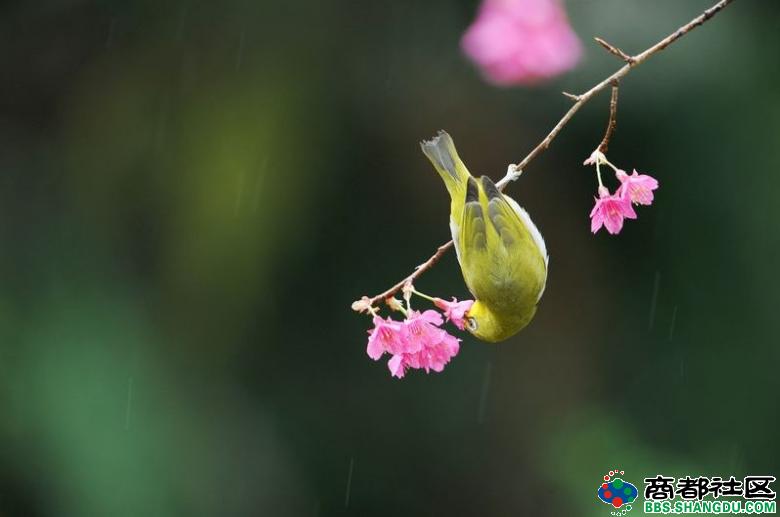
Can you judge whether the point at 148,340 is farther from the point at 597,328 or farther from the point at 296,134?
the point at 597,328

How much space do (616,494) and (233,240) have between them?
6.34 ft

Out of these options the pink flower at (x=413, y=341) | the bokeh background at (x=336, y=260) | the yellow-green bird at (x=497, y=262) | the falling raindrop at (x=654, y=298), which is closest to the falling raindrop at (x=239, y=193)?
the bokeh background at (x=336, y=260)

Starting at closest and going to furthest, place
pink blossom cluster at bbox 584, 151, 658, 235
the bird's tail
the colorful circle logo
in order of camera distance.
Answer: pink blossom cluster at bbox 584, 151, 658, 235, the bird's tail, the colorful circle logo

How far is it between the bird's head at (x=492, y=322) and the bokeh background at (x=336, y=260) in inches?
76.6

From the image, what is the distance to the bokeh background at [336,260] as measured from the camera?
13.1 ft

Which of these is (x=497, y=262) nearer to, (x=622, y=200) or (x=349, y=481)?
(x=622, y=200)

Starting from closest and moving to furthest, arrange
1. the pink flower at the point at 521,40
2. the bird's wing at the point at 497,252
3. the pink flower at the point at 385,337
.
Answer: the pink flower at the point at 385,337 → the bird's wing at the point at 497,252 → the pink flower at the point at 521,40

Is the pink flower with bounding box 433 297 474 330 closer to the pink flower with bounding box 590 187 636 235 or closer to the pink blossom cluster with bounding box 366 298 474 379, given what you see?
the pink blossom cluster with bounding box 366 298 474 379

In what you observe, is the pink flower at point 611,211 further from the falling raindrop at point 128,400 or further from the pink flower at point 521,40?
the falling raindrop at point 128,400

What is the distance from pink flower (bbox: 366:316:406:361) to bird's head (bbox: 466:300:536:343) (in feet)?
1.29

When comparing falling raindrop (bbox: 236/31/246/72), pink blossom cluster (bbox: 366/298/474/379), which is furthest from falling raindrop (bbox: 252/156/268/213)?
pink blossom cluster (bbox: 366/298/474/379)

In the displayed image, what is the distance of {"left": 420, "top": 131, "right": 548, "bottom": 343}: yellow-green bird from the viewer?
2090 mm

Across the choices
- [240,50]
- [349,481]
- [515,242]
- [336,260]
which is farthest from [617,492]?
[240,50]

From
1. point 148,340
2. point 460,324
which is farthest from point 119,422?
point 460,324
